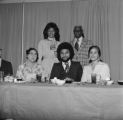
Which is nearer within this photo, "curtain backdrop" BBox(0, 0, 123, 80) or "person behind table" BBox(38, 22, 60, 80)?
"person behind table" BBox(38, 22, 60, 80)

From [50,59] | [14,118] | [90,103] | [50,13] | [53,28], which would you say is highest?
[50,13]

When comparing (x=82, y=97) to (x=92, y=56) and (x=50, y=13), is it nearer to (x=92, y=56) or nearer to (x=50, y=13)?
(x=92, y=56)

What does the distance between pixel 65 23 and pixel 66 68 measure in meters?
2.51

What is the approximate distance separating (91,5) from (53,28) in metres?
1.57

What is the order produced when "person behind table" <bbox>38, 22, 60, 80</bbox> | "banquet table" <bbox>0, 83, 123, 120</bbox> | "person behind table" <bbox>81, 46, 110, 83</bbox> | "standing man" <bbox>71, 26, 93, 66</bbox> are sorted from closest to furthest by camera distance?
"banquet table" <bbox>0, 83, 123, 120</bbox>
"person behind table" <bbox>81, 46, 110, 83</bbox>
"person behind table" <bbox>38, 22, 60, 80</bbox>
"standing man" <bbox>71, 26, 93, 66</bbox>

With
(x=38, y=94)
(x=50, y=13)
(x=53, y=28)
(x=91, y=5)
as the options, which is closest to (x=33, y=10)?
(x=50, y=13)

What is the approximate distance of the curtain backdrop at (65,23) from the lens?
5237 millimetres

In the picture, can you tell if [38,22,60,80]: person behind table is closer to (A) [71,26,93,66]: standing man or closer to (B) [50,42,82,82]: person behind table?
(A) [71,26,93,66]: standing man

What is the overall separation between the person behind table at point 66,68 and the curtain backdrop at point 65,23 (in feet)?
7.04

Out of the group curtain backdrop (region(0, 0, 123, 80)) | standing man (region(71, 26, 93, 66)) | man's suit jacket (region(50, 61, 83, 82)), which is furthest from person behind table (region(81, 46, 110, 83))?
curtain backdrop (region(0, 0, 123, 80))

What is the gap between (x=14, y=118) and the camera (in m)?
2.15

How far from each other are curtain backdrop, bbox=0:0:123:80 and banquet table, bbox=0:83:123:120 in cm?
324

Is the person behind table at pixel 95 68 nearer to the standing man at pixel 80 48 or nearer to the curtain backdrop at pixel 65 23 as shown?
the standing man at pixel 80 48

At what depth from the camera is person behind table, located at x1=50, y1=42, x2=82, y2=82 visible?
3.10m
